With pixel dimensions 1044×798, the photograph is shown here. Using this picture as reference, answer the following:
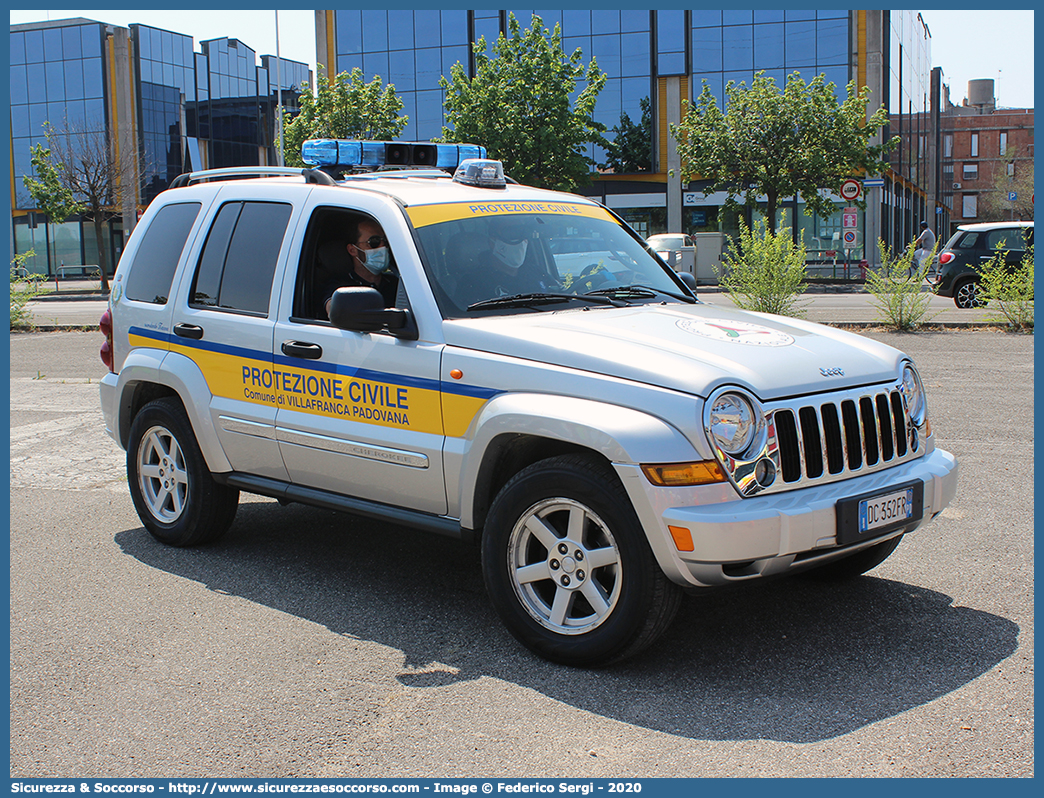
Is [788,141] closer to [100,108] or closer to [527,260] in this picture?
[527,260]

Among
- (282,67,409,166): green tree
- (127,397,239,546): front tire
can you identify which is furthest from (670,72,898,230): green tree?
(127,397,239,546): front tire

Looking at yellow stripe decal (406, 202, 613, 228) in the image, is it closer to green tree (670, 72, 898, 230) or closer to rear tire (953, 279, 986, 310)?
rear tire (953, 279, 986, 310)

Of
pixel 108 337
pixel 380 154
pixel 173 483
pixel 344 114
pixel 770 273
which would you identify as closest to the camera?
pixel 173 483

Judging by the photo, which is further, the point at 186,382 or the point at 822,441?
the point at 186,382

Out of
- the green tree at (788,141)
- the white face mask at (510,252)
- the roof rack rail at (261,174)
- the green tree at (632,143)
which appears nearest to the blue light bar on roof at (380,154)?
the roof rack rail at (261,174)

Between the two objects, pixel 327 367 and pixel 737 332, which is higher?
pixel 737 332

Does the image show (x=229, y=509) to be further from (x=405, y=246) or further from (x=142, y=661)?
(x=405, y=246)

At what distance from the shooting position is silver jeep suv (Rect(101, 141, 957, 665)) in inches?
145

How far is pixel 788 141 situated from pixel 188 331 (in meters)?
30.2

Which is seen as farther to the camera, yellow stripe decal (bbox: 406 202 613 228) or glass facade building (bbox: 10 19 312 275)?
glass facade building (bbox: 10 19 312 275)

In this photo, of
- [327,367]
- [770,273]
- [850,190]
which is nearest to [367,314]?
[327,367]

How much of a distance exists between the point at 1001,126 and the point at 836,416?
383 ft

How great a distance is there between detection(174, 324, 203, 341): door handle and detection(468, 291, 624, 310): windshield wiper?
5.67 feet

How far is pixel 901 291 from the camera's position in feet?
53.3
